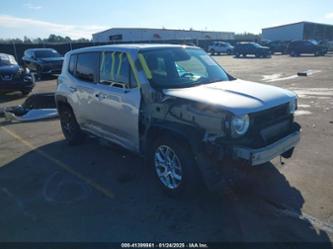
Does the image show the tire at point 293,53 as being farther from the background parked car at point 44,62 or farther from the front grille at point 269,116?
the front grille at point 269,116

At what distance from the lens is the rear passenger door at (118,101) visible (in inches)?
181

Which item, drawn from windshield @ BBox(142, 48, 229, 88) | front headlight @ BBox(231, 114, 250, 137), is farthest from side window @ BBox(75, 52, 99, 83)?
front headlight @ BBox(231, 114, 250, 137)

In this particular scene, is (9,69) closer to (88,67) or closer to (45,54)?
(45,54)

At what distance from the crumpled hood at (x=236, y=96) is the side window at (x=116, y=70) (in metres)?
0.73

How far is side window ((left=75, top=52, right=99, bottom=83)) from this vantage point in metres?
5.45

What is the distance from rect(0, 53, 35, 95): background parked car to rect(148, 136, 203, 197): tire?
10584mm

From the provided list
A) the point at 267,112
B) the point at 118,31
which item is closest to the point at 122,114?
the point at 267,112

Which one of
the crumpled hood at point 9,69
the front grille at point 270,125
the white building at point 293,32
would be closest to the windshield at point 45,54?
the crumpled hood at point 9,69

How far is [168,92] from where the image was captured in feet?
13.9

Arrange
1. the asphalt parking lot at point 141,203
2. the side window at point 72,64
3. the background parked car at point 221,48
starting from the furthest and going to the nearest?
the background parked car at point 221,48, the side window at point 72,64, the asphalt parking lot at point 141,203

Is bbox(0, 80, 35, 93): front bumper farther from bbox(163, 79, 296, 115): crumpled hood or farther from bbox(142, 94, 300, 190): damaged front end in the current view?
bbox(142, 94, 300, 190): damaged front end

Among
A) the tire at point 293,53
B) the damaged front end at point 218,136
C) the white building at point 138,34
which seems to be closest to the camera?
the damaged front end at point 218,136

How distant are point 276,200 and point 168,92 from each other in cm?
199

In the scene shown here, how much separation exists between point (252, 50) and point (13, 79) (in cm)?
2994
